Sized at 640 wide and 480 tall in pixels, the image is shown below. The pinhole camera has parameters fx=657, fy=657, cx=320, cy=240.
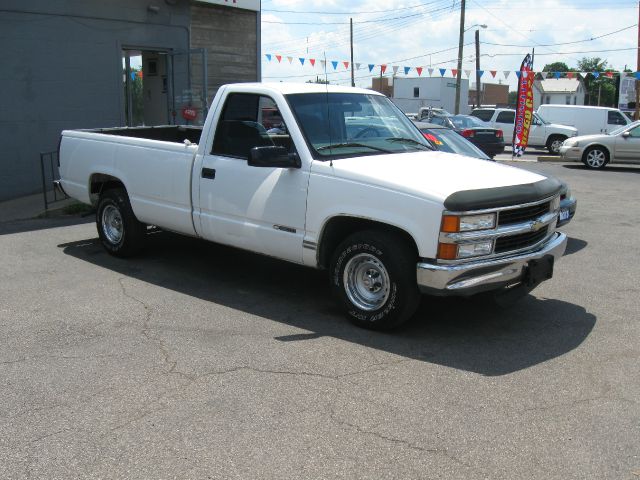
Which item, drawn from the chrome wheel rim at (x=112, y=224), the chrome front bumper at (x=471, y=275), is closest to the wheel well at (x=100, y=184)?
the chrome wheel rim at (x=112, y=224)

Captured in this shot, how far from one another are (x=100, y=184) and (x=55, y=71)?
6.07 metres

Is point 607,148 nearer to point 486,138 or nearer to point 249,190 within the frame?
point 486,138

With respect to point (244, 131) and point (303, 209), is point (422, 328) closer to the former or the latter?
point (303, 209)

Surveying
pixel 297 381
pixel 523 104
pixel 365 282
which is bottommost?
pixel 297 381

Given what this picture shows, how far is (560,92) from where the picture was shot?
82.4 m

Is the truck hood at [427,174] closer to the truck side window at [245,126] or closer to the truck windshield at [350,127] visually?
the truck windshield at [350,127]

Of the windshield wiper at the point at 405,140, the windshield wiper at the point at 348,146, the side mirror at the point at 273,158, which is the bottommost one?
the side mirror at the point at 273,158

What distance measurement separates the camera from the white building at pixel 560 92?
81.0 meters

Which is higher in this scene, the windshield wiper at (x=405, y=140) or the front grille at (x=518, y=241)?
the windshield wiper at (x=405, y=140)

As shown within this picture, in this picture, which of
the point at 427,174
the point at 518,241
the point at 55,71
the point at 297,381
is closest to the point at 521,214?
the point at 518,241

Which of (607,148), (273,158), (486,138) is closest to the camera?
(273,158)

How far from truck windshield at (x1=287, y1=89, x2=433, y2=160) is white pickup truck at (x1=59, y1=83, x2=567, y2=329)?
0.6 inches

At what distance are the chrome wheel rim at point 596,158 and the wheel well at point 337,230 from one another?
54.1ft

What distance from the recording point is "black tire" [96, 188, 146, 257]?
7.39 meters
